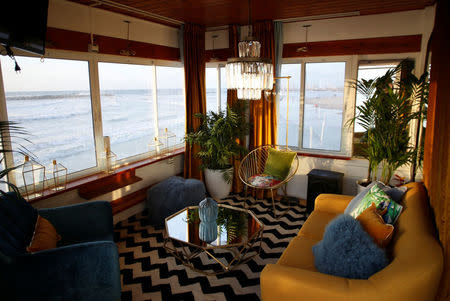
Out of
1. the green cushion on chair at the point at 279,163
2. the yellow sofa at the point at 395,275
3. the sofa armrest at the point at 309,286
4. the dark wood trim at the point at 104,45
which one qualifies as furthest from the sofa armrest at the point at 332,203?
the dark wood trim at the point at 104,45

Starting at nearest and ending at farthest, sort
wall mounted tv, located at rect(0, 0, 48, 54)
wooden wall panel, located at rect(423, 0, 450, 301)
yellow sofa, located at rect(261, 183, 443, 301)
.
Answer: yellow sofa, located at rect(261, 183, 443, 301) < wooden wall panel, located at rect(423, 0, 450, 301) < wall mounted tv, located at rect(0, 0, 48, 54)

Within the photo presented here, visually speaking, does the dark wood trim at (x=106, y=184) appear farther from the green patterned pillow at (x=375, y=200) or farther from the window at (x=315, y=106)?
the green patterned pillow at (x=375, y=200)

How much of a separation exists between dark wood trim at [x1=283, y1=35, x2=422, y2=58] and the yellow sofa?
230cm

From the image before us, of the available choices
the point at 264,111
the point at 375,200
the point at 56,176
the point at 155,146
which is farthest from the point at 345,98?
the point at 56,176

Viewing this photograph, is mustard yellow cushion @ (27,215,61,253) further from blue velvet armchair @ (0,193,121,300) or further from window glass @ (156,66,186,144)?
window glass @ (156,66,186,144)

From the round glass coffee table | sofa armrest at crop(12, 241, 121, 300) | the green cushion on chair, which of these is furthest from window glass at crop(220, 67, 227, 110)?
sofa armrest at crop(12, 241, 121, 300)

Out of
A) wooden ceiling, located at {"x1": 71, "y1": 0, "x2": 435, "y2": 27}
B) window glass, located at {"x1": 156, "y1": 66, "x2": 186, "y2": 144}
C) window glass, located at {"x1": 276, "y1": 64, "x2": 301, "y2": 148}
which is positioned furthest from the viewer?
window glass, located at {"x1": 156, "y1": 66, "x2": 186, "y2": 144}

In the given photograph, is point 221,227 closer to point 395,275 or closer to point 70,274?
point 70,274

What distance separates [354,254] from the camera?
1.92 m

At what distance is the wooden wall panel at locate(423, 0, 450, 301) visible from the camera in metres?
1.71

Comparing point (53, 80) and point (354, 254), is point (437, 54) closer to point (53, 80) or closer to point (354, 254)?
point (354, 254)

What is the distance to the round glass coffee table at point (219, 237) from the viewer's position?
9.20 feet

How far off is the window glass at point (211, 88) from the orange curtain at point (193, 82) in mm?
374

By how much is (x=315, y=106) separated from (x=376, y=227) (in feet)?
9.07
